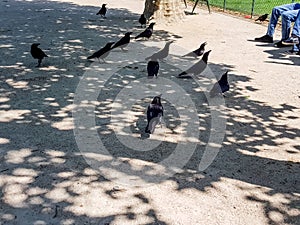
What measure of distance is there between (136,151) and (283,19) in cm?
891

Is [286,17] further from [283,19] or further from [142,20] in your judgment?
[142,20]

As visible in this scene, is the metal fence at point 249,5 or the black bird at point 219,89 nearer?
the black bird at point 219,89

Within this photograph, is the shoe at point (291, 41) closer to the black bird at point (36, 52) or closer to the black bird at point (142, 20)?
the black bird at point (142, 20)

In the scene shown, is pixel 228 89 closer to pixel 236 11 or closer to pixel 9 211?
pixel 9 211

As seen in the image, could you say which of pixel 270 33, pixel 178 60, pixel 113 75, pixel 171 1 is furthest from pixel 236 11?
pixel 113 75

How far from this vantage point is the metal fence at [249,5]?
18922 mm

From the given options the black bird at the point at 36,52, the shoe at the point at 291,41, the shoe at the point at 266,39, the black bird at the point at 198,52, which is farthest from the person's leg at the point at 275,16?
the black bird at the point at 36,52

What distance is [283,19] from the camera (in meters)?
12.0

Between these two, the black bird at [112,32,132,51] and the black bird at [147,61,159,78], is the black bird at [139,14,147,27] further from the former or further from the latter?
the black bird at [147,61,159,78]

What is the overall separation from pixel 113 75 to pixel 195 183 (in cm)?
447

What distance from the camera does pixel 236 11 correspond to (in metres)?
19.0

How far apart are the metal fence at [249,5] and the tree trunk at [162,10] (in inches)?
182

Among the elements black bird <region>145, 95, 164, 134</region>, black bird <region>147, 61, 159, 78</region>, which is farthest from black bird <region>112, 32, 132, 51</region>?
black bird <region>145, 95, 164, 134</region>

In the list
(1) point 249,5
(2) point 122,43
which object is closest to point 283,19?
(2) point 122,43
